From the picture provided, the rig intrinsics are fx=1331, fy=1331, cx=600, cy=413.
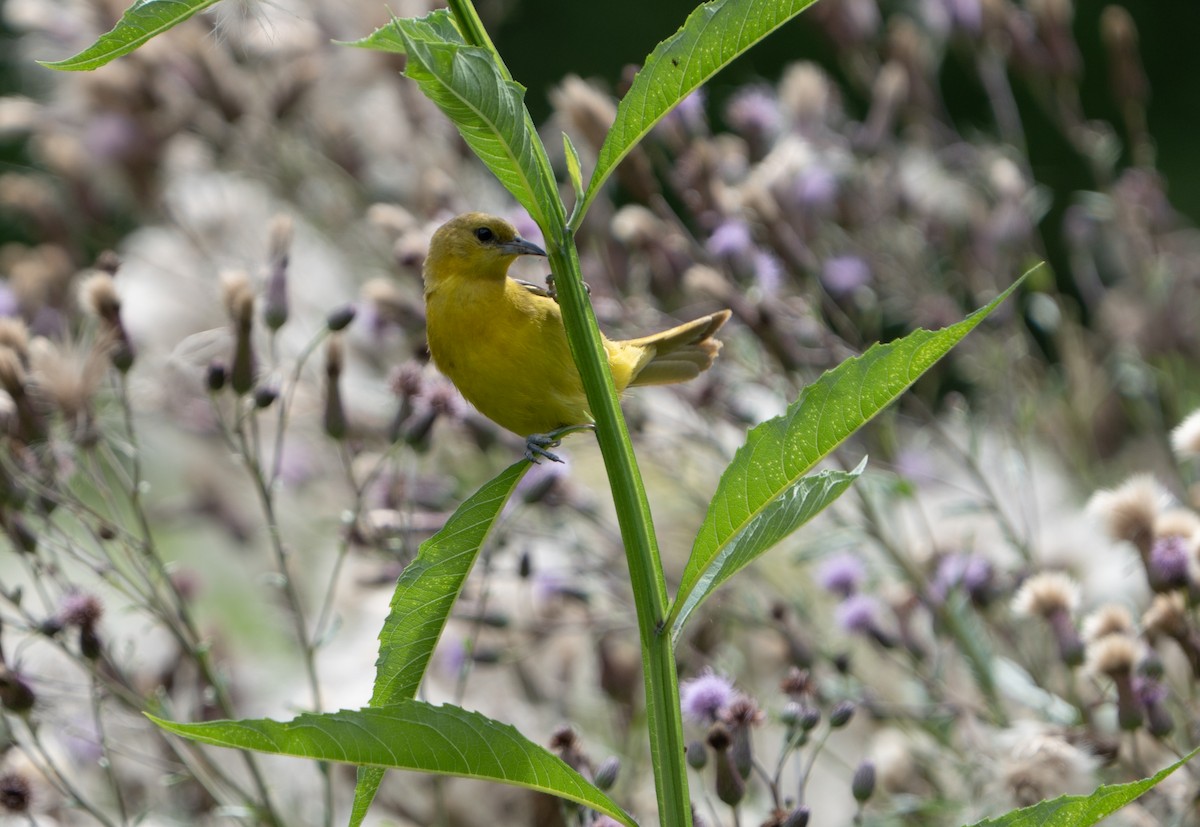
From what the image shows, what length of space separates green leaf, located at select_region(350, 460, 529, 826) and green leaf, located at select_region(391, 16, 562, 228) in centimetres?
13

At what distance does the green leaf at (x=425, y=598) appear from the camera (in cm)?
59

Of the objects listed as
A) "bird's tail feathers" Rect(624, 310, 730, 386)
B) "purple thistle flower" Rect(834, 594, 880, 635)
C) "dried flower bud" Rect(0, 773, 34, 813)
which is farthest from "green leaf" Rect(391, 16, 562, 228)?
"purple thistle flower" Rect(834, 594, 880, 635)

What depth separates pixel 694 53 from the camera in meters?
0.52

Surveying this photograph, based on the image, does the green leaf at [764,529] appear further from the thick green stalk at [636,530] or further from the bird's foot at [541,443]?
the bird's foot at [541,443]

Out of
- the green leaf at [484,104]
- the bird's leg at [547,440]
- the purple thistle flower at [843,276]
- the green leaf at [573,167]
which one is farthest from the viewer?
the purple thistle flower at [843,276]

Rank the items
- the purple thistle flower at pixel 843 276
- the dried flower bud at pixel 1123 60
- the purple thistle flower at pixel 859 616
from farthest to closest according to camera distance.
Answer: the dried flower bud at pixel 1123 60
the purple thistle flower at pixel 843 276
the purple thistle flower at pixel 859 616

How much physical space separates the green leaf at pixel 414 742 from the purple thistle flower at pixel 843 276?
3.76 feet

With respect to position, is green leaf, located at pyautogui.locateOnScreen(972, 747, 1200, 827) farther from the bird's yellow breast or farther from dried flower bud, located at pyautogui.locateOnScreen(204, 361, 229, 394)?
dried flower bud, located at pyautogui.locateOnScreen(204, 361, 229, 394)

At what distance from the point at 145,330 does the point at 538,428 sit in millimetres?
1509

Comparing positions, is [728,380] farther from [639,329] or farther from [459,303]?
[459,303]

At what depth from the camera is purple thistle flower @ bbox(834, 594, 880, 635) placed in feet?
4.23

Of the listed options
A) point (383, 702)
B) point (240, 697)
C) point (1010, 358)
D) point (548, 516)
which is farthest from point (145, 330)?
point (383, 702)

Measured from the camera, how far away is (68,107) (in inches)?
82.0

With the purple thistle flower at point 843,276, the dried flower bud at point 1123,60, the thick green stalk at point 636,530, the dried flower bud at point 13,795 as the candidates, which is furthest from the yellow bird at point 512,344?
the dried flower bud at point 1123,60
